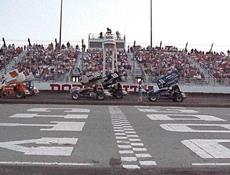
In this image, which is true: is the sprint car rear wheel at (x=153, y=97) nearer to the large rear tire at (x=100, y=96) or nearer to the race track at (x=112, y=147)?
the large rear tire at (x=100, y=96)

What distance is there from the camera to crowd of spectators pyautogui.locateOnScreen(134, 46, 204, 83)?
4390 cm

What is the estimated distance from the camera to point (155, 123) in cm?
1692

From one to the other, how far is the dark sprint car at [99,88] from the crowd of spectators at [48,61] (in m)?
7.01

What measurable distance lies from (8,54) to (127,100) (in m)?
17.8

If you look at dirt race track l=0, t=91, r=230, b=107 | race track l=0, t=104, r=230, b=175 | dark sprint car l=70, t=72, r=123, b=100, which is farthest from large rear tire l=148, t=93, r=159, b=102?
race track l=0, t=104, r=230, b=175

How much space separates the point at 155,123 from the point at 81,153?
23.2ft

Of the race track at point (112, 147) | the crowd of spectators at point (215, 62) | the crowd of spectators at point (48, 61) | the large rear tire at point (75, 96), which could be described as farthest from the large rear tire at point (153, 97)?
the race track at point (112, 147)

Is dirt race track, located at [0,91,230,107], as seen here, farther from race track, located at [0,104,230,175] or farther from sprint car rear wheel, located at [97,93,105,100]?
race track, located at [0,104,230,175]

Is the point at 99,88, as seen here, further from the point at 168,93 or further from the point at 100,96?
the point at 168,93

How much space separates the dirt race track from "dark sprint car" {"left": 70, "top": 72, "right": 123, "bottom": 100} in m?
0.49

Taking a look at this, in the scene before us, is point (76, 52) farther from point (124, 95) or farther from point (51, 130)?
point (51, 130)

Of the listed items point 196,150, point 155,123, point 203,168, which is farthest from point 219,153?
point 155,123

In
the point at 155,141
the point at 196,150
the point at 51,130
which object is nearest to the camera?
the point at 196,150

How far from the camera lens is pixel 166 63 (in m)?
48.6
